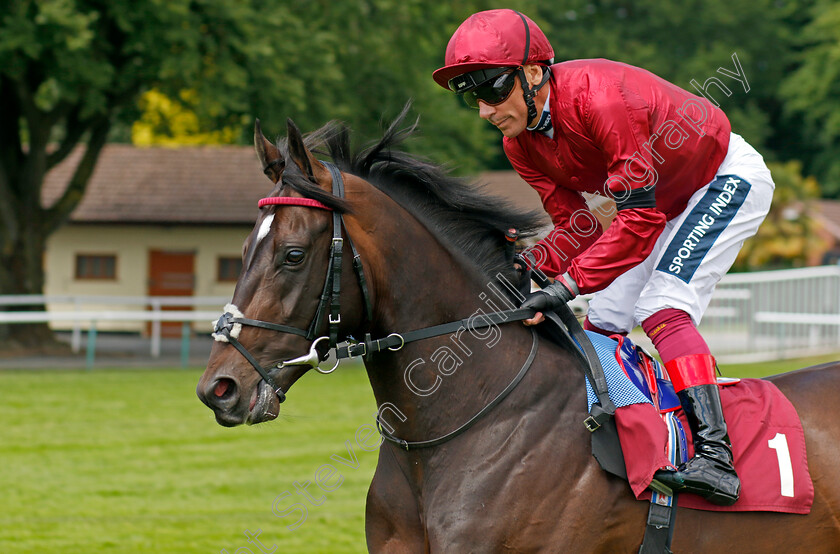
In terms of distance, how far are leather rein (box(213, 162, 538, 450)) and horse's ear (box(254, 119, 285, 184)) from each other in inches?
5.0

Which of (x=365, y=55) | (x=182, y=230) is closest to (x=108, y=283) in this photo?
(x=182, y=230)

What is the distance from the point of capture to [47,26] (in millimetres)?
13680

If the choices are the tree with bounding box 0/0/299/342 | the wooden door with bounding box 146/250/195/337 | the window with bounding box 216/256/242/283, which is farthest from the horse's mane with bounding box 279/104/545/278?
the wooden door with bounding box 146/250/195/337

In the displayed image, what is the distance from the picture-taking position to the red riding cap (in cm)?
312

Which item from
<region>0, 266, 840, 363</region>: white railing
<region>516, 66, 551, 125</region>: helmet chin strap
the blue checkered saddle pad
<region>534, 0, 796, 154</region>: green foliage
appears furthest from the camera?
<region>534, 0, 796, 154</region>: green foliage

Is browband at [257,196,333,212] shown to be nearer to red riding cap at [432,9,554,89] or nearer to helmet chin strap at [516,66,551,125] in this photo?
red riding cap at [432,9,554,89]

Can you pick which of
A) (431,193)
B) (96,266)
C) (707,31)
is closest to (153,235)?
(96,266)

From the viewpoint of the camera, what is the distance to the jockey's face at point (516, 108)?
3.24 meters

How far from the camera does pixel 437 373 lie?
3072 mm

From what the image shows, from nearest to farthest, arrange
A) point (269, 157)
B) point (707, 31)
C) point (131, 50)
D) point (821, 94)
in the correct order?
point (269, 157) → point (131, 50) → point (821, 94) → point (707, 31)

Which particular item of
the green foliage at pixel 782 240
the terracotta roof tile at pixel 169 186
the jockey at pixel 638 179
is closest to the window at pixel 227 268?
the terracotta roof tile at pixel 169 186

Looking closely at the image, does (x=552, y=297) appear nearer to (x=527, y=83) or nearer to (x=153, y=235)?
(x=527, y=83)

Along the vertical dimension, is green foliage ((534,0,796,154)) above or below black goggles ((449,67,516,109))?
below

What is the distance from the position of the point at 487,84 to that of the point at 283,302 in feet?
3.47
